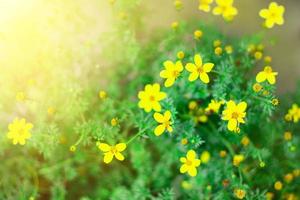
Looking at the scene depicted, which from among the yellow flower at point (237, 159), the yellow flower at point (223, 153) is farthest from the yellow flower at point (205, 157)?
the yellow flower at point (237, 159)

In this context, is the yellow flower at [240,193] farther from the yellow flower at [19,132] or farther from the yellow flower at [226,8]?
the yellow flower at [19,132]

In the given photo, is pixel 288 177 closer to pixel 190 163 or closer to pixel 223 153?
pixel 223 153

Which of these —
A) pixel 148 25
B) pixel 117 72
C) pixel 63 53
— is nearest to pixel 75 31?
pixel 63 53

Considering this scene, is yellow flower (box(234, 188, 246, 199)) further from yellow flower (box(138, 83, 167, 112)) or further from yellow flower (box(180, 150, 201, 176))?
yellow flower (box(138, 83, 167, 112))

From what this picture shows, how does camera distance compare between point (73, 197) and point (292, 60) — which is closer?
point (73, 197)

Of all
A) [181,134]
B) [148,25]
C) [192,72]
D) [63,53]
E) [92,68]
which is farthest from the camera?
[148,25]

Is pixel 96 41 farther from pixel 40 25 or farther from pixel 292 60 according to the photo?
pixel 292 60

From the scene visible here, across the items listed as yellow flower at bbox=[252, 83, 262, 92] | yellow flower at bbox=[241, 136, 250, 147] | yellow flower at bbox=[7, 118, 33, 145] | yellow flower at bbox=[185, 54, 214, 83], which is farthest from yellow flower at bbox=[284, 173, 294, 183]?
yellow flower at bbox=[7, 118, 33, 145]
